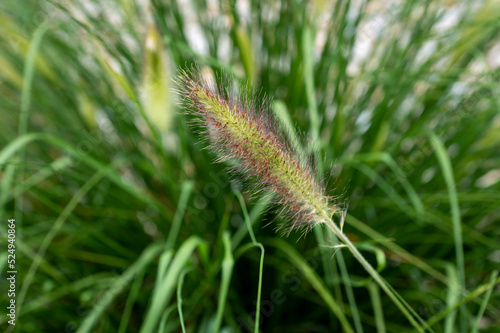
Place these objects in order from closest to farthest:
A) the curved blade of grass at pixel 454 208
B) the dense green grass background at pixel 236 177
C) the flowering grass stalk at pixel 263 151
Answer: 1. the flowering grass stalk at pixel 263 151
2. the curved blade of grass at pixel 454 208
3. the dense green grass background at pixel 236 177

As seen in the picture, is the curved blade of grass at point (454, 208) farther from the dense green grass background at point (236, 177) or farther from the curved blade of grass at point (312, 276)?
the curved blade of grass at point (312, 276)

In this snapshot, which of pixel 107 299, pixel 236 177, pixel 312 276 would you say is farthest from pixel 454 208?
pixel 107 299

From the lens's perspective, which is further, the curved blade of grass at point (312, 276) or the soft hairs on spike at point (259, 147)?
the curved blade of grass at point (312, 276)

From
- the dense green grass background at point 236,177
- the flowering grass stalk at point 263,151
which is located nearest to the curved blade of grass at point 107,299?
the dense green grass background at point 236,177

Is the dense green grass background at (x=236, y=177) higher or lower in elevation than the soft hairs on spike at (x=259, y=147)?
higher

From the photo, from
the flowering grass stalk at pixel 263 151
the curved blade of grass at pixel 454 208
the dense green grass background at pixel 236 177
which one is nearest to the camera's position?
the flowering grass stalk at pixel 263 151

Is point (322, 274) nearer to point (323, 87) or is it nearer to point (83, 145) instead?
point (323, 87)

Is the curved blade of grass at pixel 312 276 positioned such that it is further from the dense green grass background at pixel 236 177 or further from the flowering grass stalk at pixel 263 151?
the flowering grass stalk at pixel 263 151

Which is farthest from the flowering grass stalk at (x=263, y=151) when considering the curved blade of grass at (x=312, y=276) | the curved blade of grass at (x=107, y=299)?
the curved blade of grass at (x=107, y=299)

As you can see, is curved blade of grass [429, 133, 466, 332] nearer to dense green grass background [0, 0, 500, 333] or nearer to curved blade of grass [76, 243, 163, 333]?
dense green grass background [0, 0, 500, 333]

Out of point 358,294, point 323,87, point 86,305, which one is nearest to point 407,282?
point 358,294
